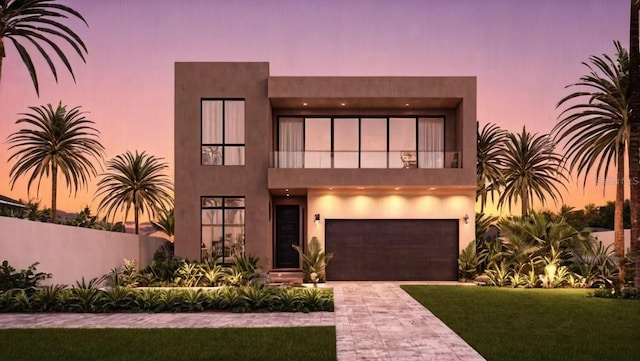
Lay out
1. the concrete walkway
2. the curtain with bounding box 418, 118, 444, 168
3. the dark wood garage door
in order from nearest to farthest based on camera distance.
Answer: the concrete walkway, the dark wood garage door, the curtain with bounding box 418, 118, 444, 168

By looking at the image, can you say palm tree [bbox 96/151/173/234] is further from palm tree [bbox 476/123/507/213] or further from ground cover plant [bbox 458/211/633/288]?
ground cover plant [bbox 458/211/633/288]

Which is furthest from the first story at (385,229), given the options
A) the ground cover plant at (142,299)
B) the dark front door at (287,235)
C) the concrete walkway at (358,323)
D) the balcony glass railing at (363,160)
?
the ground cover plant at (142,299)

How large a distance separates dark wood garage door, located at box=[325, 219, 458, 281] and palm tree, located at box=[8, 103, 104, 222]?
13034 mm

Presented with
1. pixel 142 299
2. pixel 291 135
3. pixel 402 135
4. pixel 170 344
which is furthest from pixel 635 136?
pixel 170 344

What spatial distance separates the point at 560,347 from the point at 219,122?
1514 cm

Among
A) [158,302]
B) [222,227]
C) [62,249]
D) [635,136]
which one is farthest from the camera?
[222,227]

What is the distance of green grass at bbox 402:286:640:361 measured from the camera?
942 centimetres

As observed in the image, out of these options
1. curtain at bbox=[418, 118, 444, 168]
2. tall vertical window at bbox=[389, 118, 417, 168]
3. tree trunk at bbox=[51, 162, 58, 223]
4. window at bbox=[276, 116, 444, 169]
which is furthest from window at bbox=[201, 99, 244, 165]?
tree trunk at bbox=[51, 162, 58, 223]

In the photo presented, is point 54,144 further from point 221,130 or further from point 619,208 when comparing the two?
point 619,208

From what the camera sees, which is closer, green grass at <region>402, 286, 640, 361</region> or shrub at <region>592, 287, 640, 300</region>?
green grass at <region>402, 286, 640, 361</region>

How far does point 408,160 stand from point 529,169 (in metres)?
14.6

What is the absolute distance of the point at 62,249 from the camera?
16.9 m

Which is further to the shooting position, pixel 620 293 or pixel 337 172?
pixel 337 172

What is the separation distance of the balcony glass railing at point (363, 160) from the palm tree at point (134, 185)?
1511cm
